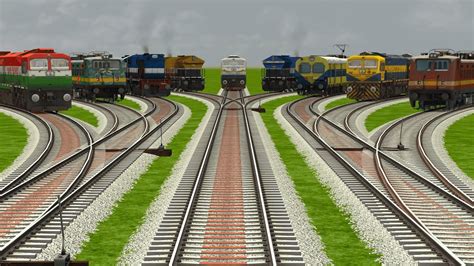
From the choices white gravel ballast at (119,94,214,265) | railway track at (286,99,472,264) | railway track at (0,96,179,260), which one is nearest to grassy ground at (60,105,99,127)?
railway track at (0,96,179,260)

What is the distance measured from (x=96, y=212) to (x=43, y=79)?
84.6 ft

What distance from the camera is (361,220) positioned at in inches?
567

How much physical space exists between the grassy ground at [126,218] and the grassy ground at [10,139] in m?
5.30

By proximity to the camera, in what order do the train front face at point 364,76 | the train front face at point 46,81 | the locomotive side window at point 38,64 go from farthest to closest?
1. the train front face at point 364,76
2. the train front face at point 46,81
3. the locomotive side window at point 38,64

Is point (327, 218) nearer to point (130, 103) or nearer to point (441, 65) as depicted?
point (441, 65)

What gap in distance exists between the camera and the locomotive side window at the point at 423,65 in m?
42.8

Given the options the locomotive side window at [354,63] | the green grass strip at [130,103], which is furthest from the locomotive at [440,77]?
the green grass strip at [130,103]

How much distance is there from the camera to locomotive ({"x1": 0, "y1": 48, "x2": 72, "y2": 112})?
38906mm

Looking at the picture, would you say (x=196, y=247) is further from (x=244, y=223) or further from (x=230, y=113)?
(x=230, y=113)

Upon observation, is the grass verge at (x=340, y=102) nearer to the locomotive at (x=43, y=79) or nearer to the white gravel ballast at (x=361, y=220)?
the locomotive at (x=43, y=79)

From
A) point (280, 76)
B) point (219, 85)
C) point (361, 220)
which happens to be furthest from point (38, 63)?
point (219, 85)

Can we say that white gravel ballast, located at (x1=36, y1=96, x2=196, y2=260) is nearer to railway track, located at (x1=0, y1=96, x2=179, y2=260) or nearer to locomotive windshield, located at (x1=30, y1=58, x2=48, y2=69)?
railway track, located at (x1=0, y1=96, x2=179, y2=260)

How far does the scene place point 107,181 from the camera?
61.4ft

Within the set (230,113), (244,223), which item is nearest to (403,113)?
(230,113)
